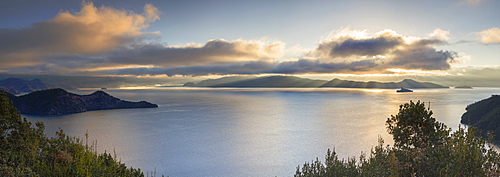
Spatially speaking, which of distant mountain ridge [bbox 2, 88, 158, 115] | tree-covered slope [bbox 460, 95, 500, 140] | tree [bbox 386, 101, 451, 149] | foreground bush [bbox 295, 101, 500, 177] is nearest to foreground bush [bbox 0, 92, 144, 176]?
foreground bush [bbox 295, 101, 500, 177]

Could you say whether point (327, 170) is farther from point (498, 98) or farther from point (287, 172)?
point (498, 98)

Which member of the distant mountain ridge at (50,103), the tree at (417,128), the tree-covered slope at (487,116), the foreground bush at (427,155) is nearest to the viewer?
the foreground bush at (427,155)

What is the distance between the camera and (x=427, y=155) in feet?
72.4

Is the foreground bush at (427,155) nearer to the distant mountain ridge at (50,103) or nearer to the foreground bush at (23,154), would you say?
the foreground bush at (23,154)

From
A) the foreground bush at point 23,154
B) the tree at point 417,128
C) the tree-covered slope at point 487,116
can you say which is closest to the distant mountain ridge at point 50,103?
the foreground bush at point 23,154

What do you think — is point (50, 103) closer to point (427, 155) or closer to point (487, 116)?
point (427, 155)

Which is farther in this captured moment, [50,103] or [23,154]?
[50,103]

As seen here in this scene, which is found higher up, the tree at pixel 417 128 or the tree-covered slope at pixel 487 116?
the tree at pixel 417 128

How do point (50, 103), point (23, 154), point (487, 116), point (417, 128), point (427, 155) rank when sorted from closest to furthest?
point (23, 154)
point (427, 155)
point (417, 128)
point (487, 116)
point (50, 103)

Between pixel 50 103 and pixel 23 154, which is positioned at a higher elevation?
pixel 23 154

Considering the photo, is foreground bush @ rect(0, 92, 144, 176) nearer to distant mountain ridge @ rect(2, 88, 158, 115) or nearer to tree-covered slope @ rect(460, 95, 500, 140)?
tree-covered slope @ rect(460, 95, 500, 140)

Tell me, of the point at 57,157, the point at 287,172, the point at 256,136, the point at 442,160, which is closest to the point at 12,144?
the point at 57,157

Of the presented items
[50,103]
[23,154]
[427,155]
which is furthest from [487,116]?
[50,103]

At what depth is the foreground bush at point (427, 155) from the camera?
1772 cm
